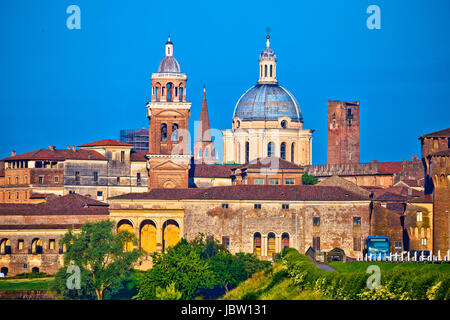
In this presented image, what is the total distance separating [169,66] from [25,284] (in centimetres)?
3262

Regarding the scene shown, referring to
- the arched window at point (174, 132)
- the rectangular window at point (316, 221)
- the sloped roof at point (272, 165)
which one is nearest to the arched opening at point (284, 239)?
the rectangular window at point (316, 221)

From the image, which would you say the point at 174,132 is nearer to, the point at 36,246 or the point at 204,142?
the point at 36,246

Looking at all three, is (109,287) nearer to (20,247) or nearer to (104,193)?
(20,247)

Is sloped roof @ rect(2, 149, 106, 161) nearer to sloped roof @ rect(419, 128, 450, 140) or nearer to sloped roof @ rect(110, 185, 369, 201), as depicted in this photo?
sloped roof @ rect(110, 185, 369, 201)

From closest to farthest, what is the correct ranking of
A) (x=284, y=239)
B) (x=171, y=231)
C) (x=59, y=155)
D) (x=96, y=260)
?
(x=96, y=260) < (x=284, y=239) < (x=171, y=231) < (x=59, y=155)

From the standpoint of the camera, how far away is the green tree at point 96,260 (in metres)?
83.9

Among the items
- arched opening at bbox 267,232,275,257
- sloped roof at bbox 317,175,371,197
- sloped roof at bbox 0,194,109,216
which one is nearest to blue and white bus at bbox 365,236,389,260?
arched opening at bbox 267,232,275,257

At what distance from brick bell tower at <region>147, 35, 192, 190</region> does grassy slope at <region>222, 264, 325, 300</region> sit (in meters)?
42.2

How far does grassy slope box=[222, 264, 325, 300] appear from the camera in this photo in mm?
54344

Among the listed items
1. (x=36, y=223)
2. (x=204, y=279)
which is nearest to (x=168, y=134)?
(x=36, y=223)

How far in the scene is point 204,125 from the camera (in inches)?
6442

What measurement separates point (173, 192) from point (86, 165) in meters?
20.2

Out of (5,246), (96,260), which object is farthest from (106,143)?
(96,260)

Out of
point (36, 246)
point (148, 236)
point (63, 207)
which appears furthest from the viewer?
point (63, 207)
